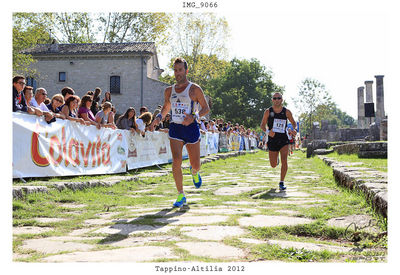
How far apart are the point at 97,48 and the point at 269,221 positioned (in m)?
34.3

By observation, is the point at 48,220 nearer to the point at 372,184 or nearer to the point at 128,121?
the point at 372,184

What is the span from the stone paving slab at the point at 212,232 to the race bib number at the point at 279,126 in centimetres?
391

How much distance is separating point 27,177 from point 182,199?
2922mm

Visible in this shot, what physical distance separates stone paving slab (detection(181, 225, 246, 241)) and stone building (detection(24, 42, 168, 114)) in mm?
31615

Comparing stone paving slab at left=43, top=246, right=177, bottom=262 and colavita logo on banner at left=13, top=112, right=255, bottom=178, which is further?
colavita logo on banner at left=13, top=112, right=255, bottom=178

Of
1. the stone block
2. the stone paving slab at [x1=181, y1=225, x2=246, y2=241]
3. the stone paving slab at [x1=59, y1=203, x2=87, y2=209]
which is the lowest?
the stone paving slab at [x1=59, y1=203, x2=87, y2=209]

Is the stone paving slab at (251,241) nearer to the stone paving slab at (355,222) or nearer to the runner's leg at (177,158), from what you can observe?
the stone paving slab at (355,222)

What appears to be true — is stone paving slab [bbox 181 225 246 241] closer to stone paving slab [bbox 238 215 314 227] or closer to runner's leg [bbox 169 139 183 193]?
stone paving slab [bbox 238 215 314 227]

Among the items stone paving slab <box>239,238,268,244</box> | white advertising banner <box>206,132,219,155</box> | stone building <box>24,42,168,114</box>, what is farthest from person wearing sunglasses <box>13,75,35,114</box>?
stone building <box>24,42,168,114</box>

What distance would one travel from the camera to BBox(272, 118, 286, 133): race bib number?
7.18m

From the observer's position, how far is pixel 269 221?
3.82 m

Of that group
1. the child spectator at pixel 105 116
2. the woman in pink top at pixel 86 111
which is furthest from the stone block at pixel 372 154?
the woman in pink top at pixel 86 111

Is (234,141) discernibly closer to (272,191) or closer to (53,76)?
(272,191)

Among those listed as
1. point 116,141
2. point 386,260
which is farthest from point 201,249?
point 116,141
